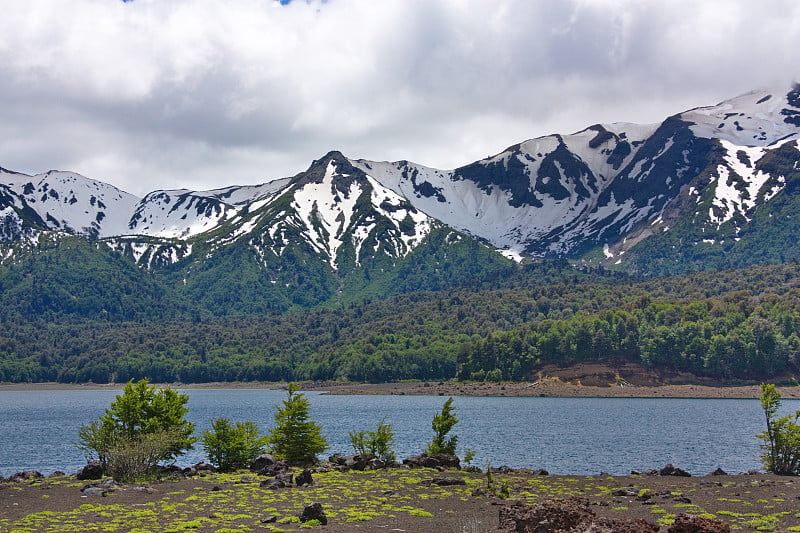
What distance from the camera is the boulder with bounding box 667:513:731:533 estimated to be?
26120mm

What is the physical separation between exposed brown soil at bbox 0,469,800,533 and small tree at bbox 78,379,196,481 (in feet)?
8.46

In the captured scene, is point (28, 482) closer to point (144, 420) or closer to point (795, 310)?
point (144, 420)

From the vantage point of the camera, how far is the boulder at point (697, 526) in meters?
26.1

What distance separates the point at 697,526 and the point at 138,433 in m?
40.6

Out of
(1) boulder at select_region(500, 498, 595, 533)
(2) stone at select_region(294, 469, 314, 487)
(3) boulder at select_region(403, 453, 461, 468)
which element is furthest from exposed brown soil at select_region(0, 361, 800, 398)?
(1) boulder at select_region(500, 498, 595, 533)

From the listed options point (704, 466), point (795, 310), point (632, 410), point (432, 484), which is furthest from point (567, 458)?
point (795, 310)

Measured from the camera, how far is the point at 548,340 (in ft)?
648

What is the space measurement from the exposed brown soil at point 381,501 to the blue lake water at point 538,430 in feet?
59.2

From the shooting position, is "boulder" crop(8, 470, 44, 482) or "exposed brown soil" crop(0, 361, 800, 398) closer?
"boulder" crop(8, 470, 44, 482)

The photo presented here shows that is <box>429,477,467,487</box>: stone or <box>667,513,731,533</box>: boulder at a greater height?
<box>667,513,731,533</box>: boulder

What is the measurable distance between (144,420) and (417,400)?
126 meters

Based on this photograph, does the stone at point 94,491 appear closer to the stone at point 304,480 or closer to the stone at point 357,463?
the stone at point 304,480

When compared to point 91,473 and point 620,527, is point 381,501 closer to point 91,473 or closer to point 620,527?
point 620,527

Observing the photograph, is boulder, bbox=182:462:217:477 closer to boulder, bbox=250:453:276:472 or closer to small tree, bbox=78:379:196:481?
small tree, bbox=78:379:196:481
